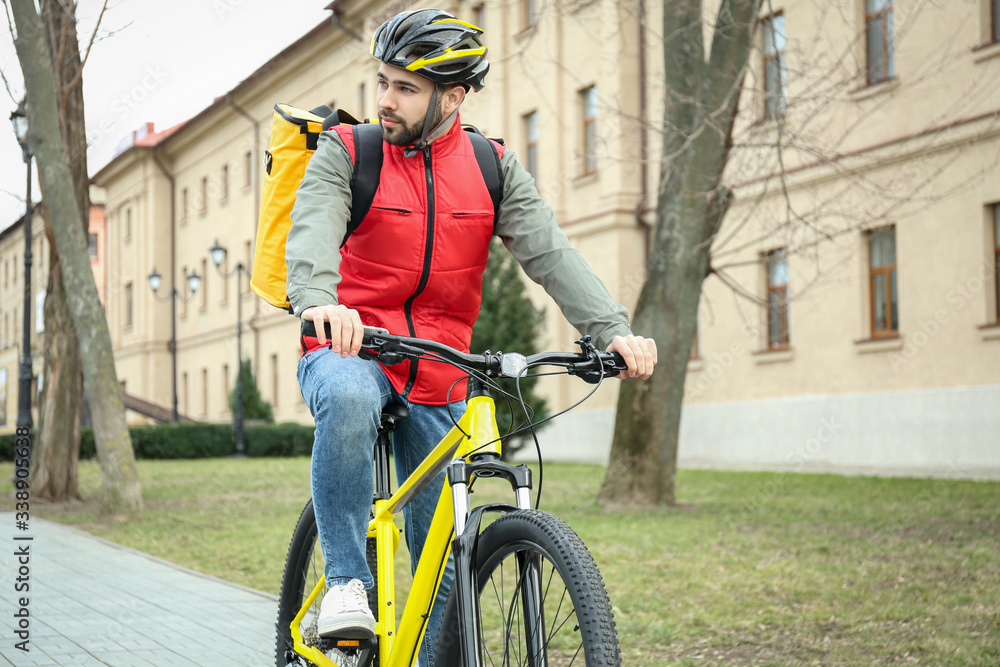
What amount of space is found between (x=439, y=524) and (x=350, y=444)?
0.37m

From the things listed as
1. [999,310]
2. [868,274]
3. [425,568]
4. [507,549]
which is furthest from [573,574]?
[868,274]

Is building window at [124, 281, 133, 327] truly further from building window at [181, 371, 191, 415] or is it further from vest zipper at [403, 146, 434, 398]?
vest zipper at [403, 146, 434, 398]

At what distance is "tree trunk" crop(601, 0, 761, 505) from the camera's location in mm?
11531

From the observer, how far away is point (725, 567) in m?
7.80

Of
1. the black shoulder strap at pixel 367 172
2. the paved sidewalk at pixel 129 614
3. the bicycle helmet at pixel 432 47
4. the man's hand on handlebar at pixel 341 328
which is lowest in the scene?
the paved sidewalk at pixel 129 614

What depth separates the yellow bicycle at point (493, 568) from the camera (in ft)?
7.59

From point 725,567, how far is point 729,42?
237 inches

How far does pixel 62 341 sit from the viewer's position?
1300 centimetres

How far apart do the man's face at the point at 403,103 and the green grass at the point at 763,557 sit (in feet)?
9.43

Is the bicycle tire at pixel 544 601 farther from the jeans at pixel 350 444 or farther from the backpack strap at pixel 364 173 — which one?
the backpack strap at pixel 364 173

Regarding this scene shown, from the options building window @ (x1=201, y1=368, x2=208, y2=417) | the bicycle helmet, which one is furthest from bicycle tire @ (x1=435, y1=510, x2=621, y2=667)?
building window @ (x1=201, y1=368, x2=208, y2=417)

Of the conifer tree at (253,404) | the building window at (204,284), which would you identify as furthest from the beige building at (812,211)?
the building window at (204,284)

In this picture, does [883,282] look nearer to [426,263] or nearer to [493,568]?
[426,263]

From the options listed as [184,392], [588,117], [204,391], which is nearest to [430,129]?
[588,117]
